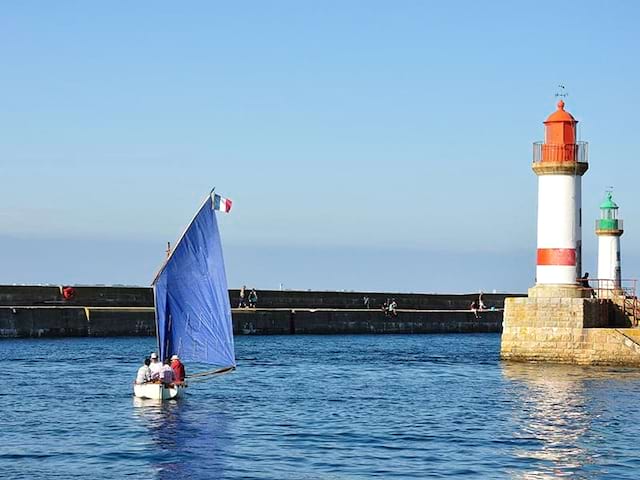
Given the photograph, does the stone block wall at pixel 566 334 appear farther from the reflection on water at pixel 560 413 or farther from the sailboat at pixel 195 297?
the sailboat at pixel 195 297

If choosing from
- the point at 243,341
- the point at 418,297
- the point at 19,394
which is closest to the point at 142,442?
the point at 19,394

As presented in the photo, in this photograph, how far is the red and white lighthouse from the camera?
46.3 meters

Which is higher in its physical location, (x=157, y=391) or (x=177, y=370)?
(x=177, y=370)

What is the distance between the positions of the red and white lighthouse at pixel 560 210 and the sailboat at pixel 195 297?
14.2m

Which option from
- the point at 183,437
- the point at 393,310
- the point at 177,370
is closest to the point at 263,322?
the point at 393,310

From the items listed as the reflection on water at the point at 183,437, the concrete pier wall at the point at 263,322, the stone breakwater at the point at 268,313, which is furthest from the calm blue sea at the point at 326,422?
the stone breakwater at the point at 268,313

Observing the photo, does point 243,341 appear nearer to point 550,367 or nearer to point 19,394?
point 550,367

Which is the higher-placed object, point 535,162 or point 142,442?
point 535,162

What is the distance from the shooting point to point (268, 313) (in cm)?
7556

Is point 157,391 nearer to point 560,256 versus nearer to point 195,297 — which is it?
point 195,297

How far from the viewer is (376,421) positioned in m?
33.0

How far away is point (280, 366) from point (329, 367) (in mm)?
1907

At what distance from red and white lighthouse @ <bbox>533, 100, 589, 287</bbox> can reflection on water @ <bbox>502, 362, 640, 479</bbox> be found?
3447 millimetres

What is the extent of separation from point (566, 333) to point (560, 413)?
37.2ft
